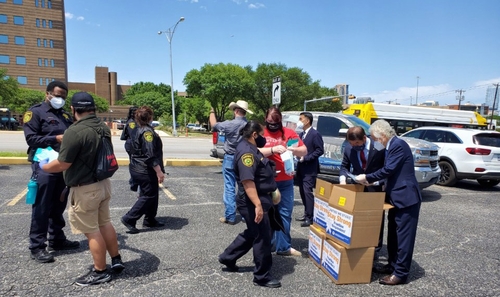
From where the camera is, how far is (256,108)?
44875 millimetres

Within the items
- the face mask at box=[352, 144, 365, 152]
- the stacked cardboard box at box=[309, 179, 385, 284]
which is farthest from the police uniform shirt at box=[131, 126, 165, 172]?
the face mask at box=[352, 144, 365, 152]

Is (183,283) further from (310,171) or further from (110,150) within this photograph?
(310,171)

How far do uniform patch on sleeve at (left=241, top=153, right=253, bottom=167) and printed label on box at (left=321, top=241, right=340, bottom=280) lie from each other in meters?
1.28

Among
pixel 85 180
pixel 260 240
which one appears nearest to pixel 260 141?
pixel 260 240

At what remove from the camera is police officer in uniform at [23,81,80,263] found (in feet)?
11.5

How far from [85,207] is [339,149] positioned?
17.9 feet

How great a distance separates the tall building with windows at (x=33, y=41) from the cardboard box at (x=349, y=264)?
224 feet

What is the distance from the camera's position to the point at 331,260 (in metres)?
3.27

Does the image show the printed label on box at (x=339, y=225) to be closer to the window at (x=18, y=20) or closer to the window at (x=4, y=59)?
the window at (x=4, y=59)

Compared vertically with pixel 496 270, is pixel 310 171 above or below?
above

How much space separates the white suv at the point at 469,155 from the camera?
7.78m

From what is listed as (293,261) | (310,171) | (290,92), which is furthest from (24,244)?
Result: (290,92)

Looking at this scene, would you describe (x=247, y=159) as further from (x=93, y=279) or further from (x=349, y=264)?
(x=93, y=279)

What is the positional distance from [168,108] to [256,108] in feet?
85.0
